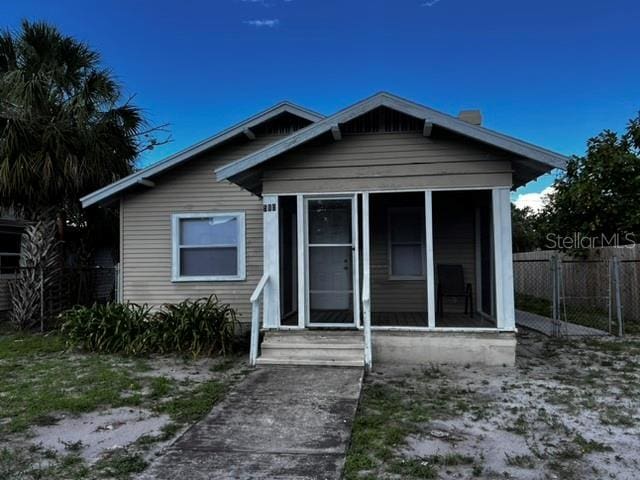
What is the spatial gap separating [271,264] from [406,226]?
10.1 ft

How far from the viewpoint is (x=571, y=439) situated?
12.8 feet

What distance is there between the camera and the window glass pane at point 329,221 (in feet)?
23.4

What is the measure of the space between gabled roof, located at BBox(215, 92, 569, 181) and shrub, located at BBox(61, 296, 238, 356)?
7.53 ft

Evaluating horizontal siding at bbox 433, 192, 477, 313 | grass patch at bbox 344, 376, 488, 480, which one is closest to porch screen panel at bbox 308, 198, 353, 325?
grass patch at bbox 344, 376, 488, 480

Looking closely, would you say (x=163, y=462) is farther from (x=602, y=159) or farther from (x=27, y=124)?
(x=602, y=159)

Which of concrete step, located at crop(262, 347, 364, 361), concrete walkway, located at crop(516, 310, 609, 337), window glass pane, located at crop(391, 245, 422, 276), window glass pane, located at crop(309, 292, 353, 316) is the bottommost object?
concrete walkway, located at crop(516, 310, 609, 337)

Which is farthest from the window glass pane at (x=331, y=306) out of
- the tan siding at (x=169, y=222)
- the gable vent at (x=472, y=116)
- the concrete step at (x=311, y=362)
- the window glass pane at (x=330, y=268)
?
the gable vent at (x=472, y=116)

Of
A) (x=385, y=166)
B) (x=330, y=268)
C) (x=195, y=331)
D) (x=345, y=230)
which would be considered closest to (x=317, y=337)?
(x=330, y=268)

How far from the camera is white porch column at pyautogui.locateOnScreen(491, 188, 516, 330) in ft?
21.1

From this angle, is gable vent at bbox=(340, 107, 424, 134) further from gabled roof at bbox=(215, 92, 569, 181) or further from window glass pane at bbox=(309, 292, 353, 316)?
window glass pane at bbox=(309, 292, 353, 316)

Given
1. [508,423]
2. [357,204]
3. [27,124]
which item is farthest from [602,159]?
[27,124]

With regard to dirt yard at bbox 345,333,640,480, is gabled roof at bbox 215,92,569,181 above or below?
above

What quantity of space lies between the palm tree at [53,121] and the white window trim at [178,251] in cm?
261

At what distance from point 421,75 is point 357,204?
34.1 ft
